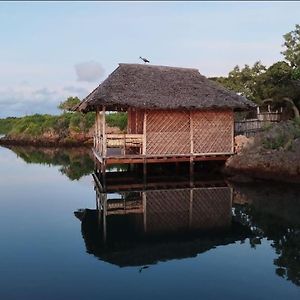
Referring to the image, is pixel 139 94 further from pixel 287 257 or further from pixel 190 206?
pixel 287 257

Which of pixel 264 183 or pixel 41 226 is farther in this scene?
pixel 264 183

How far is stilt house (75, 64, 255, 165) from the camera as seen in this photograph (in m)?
20.3

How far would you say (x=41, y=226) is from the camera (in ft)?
43.2

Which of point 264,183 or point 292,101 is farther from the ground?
point 292,101

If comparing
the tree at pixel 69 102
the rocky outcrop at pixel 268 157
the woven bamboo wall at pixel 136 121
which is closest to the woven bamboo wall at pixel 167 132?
the woven bamboo wall at pixel 136 121

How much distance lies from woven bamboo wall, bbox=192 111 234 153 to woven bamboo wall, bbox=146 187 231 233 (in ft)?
12.2

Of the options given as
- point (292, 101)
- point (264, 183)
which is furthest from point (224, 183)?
point (292, 101)

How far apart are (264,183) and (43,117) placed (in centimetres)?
4231

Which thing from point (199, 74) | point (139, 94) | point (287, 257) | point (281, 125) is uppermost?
point (199, 74)

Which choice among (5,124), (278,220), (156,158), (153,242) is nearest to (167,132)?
(156,158)

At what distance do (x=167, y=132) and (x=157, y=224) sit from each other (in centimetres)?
879

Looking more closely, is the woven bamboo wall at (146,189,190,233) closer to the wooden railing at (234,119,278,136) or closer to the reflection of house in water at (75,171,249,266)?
the reflection of house in water at (75,171,249,266)

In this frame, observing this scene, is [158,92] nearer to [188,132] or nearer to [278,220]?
[188,132]

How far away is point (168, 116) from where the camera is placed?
2155 cm
